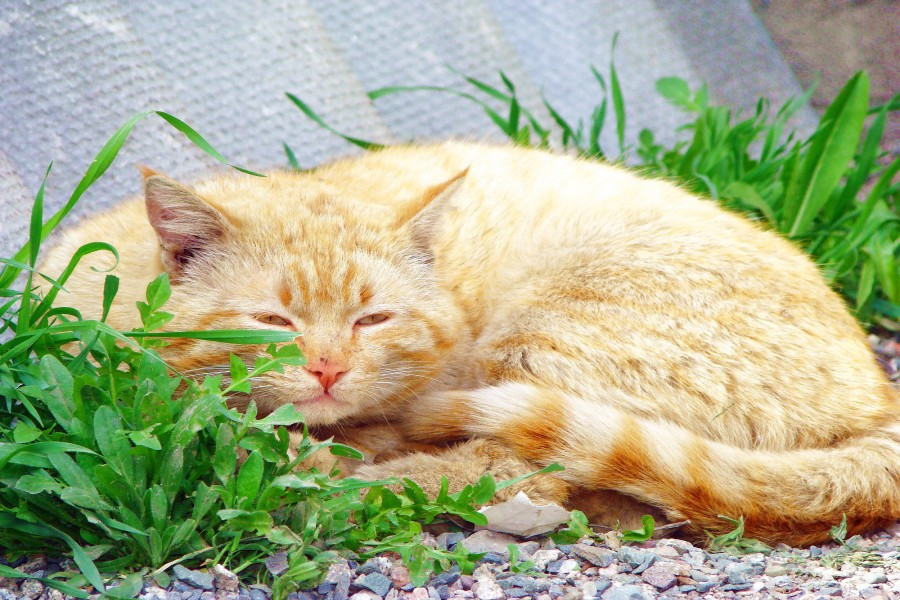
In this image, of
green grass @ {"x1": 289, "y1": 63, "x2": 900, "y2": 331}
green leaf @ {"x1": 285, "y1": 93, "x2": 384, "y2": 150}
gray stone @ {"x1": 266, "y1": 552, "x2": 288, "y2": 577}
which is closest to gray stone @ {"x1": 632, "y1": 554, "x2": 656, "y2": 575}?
gray stone @ {"x1": 266, "y1": 552, "x2": 288, "y2": 577}

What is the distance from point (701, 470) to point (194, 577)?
1.47 m

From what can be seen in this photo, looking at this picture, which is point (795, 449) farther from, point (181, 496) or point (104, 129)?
point (104, 129)

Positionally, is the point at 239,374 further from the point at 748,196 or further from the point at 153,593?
the point at 748,196

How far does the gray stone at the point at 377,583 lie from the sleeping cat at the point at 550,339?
525mm

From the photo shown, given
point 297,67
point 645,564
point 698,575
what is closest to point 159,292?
point 645,564

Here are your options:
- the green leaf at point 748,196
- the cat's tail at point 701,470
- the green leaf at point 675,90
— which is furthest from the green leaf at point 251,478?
the green leaf at point 675,90

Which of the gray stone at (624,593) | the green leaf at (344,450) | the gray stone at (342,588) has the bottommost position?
the gray stone at (624,593)

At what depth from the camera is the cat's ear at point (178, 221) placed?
251cm

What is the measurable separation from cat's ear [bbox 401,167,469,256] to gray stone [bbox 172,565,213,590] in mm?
1325

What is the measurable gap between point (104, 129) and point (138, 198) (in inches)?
27.6

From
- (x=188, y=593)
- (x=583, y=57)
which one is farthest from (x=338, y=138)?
(x=188, y=593)

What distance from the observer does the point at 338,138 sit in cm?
478

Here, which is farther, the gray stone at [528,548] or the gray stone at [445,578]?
the gray stone at [528,548]

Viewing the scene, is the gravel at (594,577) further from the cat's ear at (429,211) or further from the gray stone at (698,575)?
the cat's ear at (429,211)
